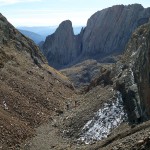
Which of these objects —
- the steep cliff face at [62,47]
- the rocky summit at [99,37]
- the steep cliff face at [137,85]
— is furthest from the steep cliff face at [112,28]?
the steep cliff face at [137,85]

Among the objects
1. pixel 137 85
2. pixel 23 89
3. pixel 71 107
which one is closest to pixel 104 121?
pixel 137 85

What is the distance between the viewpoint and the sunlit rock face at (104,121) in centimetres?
3325

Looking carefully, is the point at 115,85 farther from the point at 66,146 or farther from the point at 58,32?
the point at 58,32

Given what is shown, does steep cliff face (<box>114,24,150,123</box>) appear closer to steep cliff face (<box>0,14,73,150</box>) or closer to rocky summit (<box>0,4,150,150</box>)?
rocky summit (<box>0,4,150,150</box>)

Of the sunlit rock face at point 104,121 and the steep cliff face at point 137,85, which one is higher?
the steep cliff face at point 137,85

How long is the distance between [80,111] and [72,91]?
16.2 metres

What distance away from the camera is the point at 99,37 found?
5837 inches

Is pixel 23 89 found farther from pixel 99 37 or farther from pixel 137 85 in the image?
pixel 99 37

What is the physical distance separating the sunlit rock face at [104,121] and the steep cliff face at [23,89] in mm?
4854

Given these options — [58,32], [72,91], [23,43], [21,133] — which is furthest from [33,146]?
[58,32]

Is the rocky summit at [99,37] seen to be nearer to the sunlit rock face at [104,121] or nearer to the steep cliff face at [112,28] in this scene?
the steep cliff face at [112,28]

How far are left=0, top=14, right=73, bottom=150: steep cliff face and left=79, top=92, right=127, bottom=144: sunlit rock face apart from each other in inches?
191

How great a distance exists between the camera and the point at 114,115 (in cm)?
3538

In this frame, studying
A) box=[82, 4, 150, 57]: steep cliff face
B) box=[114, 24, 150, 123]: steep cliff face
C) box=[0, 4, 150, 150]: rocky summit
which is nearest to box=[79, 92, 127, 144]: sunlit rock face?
box=[0, 4, 150, 150]: rocky summit
